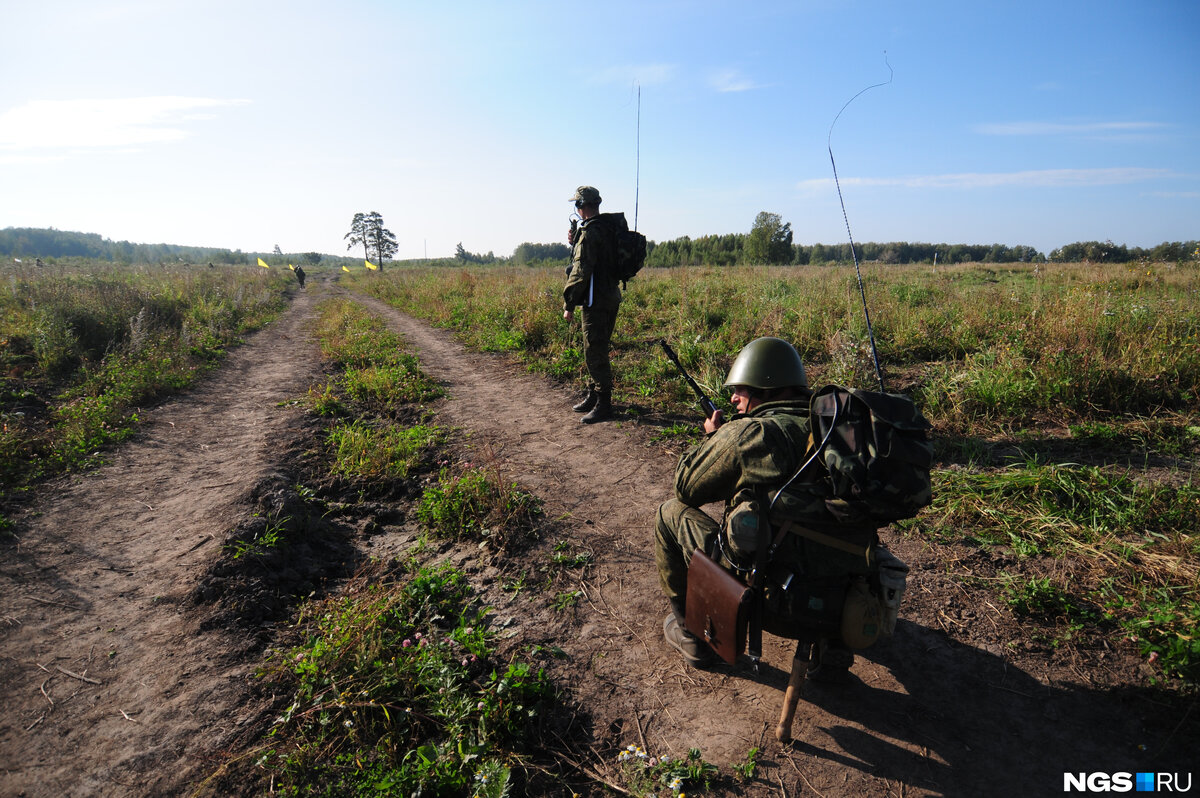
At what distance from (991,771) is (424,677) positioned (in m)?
2.35

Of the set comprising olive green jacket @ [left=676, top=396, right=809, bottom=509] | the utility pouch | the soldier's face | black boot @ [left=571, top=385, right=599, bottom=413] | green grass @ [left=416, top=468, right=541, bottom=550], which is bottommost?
green grass @ [left=416, top=468, right=541, bottom=550]

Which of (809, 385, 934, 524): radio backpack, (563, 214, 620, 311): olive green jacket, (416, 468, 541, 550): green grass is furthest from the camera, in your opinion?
(563, 214, 620, 311): olive green jacket

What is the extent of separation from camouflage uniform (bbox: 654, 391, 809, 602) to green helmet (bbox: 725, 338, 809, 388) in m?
0.10

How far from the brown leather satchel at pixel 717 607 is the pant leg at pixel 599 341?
3.98m

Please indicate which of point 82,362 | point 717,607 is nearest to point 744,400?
point 717,607

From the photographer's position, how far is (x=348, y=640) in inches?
105

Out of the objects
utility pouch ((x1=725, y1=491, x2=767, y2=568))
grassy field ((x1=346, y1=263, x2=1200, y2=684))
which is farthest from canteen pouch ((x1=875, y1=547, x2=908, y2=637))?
grassy field ((x1=346, y1=263, x2=1200, y2=684))

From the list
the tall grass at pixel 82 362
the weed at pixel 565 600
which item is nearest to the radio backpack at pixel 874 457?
the weed at pixel 565 600

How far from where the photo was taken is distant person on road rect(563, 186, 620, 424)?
6.11 m

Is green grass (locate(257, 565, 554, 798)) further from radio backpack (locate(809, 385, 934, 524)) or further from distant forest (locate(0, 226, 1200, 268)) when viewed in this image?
distant forest (locate(0, 226, 1200, 268))

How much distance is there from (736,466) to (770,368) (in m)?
0.57

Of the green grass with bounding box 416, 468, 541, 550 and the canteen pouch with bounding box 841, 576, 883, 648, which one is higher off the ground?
the canteen pouch with bounding box 841, 576, 883, 648

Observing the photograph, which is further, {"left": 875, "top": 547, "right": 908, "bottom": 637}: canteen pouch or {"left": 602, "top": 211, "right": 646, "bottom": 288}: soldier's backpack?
{"left": 602, "top": 211, "right": 646, "bottom": 288}: soldier's backpack

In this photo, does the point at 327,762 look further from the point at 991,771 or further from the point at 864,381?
the point at 864,381
